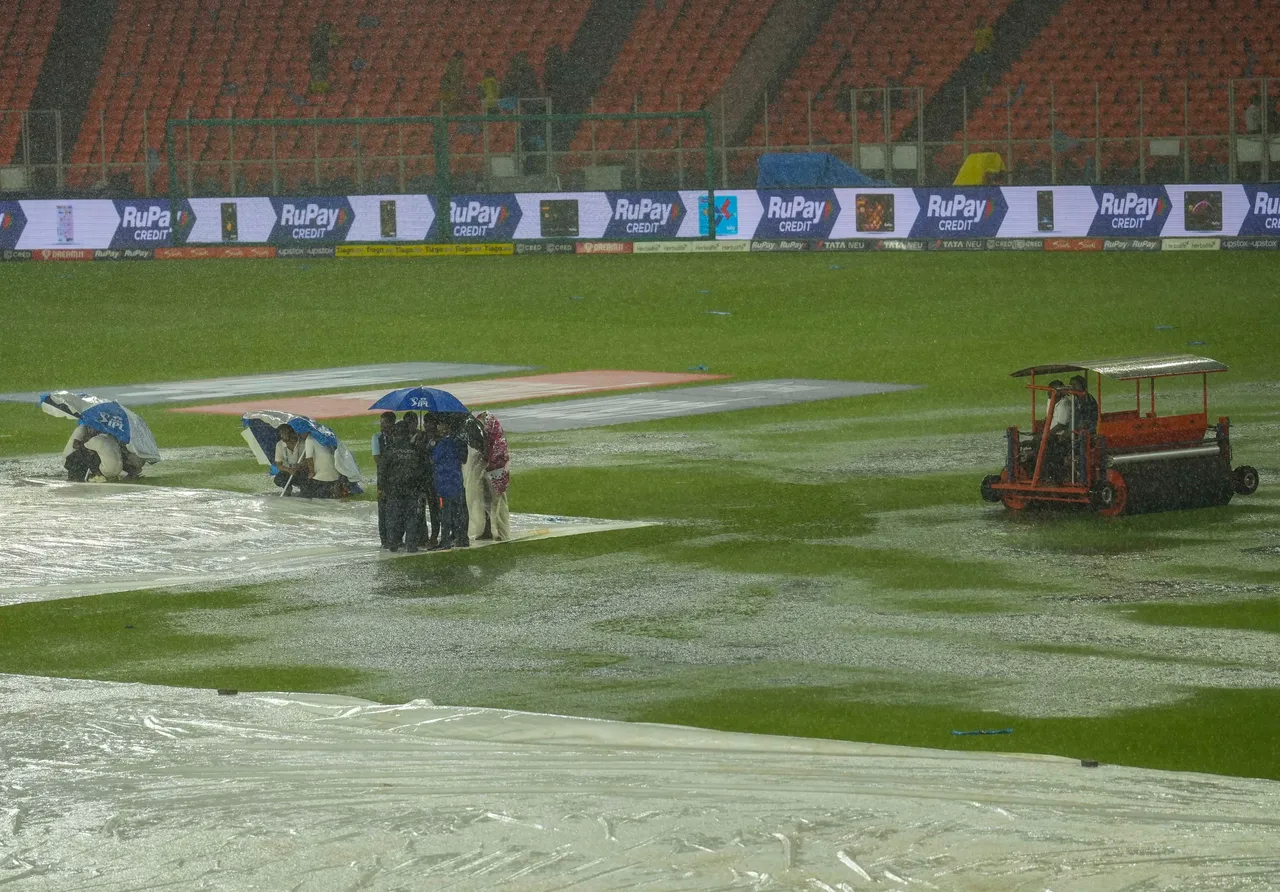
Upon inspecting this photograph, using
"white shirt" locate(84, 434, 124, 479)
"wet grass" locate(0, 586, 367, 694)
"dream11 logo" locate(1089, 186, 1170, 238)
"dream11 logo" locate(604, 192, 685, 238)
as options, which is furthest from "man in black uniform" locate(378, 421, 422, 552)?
"dream11 logo" locate(604, 192, 685, 238)

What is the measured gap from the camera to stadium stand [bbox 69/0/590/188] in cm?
5622

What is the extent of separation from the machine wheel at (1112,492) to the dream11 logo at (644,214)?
28.5 m

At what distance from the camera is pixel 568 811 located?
9570mm

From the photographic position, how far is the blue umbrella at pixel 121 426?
72.1 feet

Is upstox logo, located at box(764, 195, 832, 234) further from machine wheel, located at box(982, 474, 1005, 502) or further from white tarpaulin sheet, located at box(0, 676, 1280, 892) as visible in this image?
white tarpaulin sheet, located at box(0, 676, 1280, 892)

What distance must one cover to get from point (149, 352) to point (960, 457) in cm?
1944

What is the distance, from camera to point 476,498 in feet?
58.2

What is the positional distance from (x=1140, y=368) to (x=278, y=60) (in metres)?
43.5

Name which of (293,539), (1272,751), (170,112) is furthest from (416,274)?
(1272,751)

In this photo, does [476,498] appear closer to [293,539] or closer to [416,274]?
[293,539]

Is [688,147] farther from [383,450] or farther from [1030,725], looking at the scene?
[1030,725]

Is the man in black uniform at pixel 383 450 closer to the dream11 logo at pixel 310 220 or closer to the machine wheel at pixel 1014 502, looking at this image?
the machine wheel at pixel 1014 502

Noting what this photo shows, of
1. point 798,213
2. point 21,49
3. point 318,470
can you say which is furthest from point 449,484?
point 21,49

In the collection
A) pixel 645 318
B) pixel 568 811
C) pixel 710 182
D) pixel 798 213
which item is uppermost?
pixel 710 182
